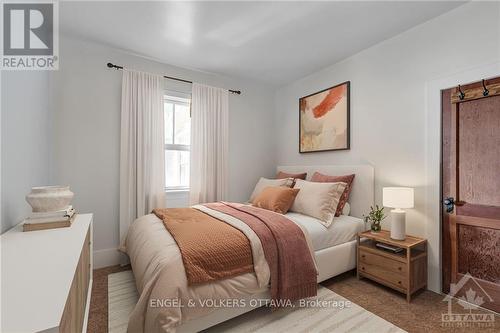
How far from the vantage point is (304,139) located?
3650mm

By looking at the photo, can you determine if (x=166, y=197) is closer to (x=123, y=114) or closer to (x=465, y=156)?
(x=123, y=114)

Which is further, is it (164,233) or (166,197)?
(166,197)

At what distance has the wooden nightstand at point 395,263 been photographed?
2033mm

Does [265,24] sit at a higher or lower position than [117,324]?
higher

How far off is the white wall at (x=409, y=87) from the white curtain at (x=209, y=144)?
1.62 m

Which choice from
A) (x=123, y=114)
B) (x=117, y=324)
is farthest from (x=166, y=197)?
(x=117, y=324)

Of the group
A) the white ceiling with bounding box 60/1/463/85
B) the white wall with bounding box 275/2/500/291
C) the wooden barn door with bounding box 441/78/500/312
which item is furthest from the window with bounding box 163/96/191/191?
the wooden barn door with bounding box 441/78/500/312

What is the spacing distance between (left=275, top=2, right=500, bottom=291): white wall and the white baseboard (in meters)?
3.03

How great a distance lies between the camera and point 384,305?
197cm

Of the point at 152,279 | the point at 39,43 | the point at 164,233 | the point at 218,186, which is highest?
the point at 39,43

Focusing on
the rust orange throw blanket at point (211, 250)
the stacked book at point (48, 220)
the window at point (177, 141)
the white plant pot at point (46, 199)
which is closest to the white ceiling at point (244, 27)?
the window at point (177, 141)

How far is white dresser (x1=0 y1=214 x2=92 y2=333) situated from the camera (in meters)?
0.62

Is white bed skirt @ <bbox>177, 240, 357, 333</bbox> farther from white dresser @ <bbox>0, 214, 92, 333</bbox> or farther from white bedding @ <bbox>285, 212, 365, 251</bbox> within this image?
white dresser @ <bbox>0, 214, 92, 333</bbox>

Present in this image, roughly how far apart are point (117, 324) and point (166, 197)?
1669mm
